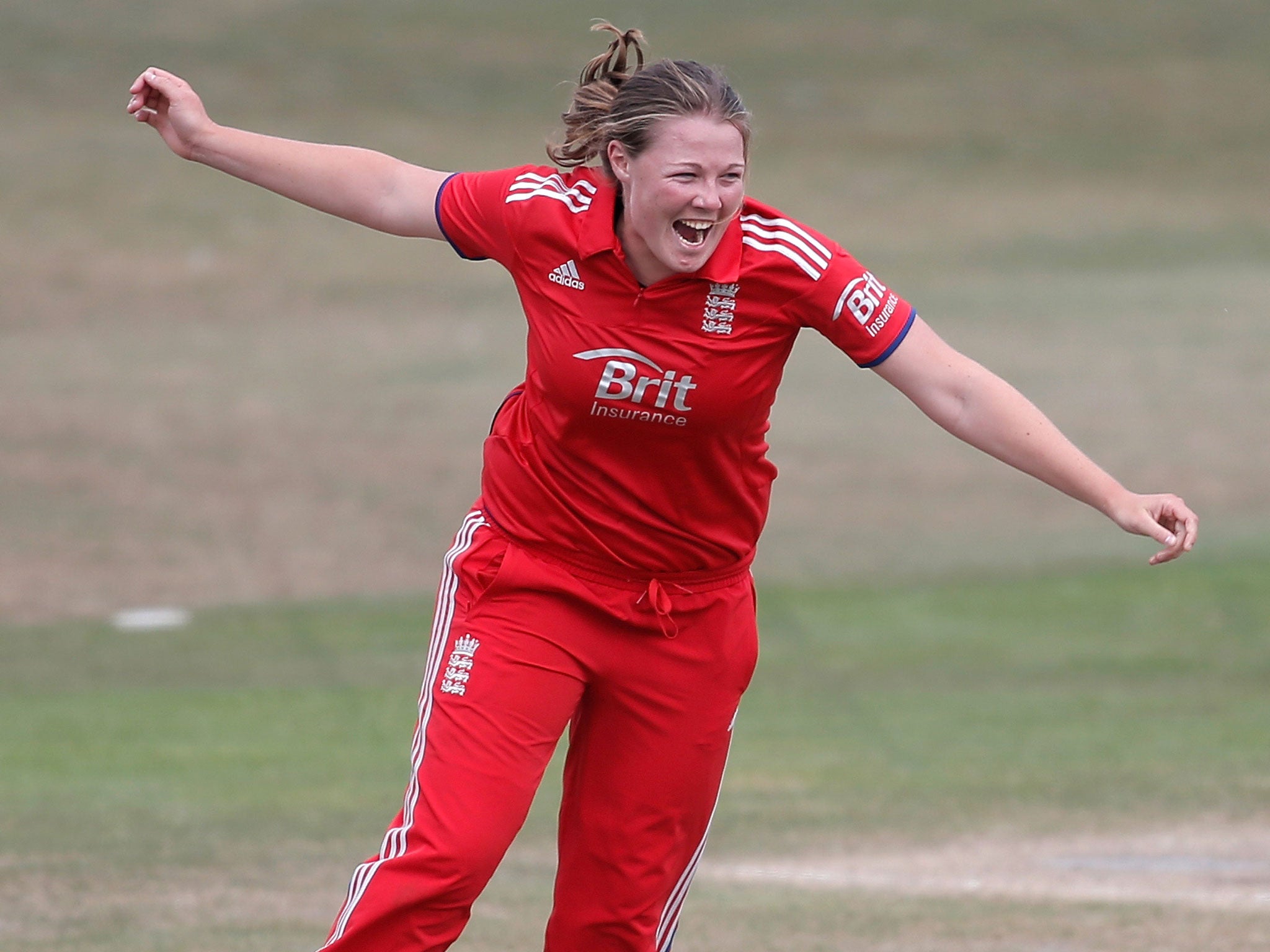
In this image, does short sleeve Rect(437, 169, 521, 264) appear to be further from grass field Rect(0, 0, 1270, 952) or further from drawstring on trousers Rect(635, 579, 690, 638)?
grass field Rect(0, 0, 1270, 952)

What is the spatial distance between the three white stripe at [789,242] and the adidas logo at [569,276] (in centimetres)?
36

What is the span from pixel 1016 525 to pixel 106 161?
1412 centimetres

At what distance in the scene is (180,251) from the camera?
22.0 metres

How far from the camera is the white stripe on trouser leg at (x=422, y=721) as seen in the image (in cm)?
408

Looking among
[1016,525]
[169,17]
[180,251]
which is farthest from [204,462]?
[169,17]

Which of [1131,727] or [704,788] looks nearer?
[704,788]

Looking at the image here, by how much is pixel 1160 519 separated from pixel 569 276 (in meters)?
1.34

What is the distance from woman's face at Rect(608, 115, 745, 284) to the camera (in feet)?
13.5

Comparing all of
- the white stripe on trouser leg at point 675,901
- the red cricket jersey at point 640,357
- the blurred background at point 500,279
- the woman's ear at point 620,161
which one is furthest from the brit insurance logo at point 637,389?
the blurred background at point 500,279

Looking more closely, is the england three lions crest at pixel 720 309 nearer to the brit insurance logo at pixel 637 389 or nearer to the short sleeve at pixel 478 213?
the brit insurance logo at pixel 637 389

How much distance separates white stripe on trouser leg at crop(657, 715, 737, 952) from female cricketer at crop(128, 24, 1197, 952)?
0.01 metres

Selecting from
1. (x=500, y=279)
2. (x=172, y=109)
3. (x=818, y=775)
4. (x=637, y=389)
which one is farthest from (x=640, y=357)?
(x=500, y=279)

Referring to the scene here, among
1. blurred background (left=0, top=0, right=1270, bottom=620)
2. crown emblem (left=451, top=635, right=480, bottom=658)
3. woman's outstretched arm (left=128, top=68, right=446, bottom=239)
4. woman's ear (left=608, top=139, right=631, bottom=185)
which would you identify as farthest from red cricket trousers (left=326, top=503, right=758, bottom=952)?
blurred background (left=0, top=0, right=1270, bottom=620)

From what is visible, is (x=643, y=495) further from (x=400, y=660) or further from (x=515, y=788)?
(x=400, y=660)
